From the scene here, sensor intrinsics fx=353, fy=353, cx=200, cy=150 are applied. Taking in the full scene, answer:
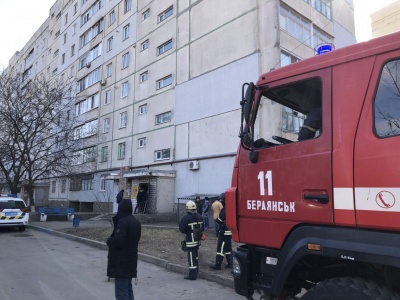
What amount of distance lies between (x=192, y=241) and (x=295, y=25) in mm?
16411

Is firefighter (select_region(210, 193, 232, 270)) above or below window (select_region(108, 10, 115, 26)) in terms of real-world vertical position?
below

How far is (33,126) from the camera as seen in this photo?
78.9ft

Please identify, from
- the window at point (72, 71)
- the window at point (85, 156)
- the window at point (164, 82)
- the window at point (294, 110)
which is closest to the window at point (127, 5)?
the window at point (164, 82)

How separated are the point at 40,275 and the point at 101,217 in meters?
17.6

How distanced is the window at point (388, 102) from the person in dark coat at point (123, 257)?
3.42 meters

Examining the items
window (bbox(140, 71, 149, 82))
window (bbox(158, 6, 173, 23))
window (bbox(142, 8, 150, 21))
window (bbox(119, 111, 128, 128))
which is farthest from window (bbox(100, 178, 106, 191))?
window (bbox(158, 6, 173, 23))

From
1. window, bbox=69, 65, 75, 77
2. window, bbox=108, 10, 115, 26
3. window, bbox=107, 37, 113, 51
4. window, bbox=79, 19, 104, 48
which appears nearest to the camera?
window, bbox=107, 37, 113, 51

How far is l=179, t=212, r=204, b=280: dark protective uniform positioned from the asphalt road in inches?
10.5

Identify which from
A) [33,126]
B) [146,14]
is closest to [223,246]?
[33,126]

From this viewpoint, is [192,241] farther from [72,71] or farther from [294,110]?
[72,71]

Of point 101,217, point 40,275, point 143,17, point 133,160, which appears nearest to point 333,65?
point 40,275

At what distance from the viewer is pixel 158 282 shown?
7418mm

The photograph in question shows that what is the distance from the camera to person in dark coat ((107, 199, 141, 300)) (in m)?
4.77

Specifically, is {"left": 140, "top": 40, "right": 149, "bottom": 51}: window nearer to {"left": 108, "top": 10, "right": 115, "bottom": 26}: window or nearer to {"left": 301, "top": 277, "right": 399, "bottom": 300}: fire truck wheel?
{"left": 108, "top": 10, "right": 115, "bottom": 26}: window
